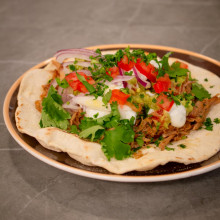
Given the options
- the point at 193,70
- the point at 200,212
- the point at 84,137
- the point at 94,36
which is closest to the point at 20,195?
the point at 84,137

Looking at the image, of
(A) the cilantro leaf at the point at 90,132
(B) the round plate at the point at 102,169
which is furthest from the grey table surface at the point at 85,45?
(A) the cilantro leaf at the point at 90,132

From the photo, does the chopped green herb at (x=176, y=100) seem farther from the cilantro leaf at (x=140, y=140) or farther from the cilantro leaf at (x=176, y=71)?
the cilantro leaf at (x=140, y=140)

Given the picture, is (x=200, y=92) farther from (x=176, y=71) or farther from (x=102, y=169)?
(x=102, y=169)

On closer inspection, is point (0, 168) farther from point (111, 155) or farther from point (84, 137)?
point (111, 155)

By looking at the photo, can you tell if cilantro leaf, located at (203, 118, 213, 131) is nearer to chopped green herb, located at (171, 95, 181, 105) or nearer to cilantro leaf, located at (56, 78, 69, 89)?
chopped green herb, located at (171, 95, 181, 105)

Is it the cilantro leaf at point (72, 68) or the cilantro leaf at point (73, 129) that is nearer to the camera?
the cilantro leaf at point (73, 129)
